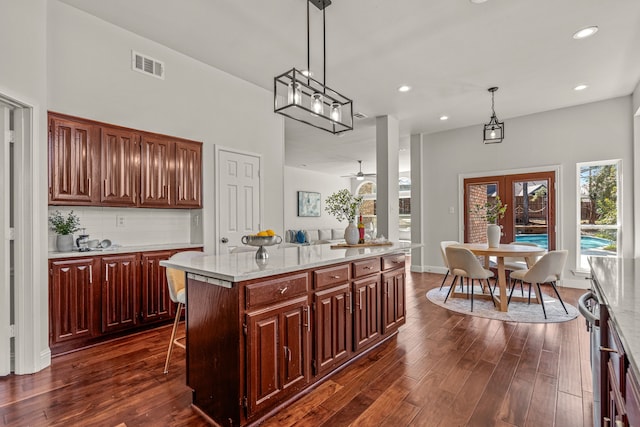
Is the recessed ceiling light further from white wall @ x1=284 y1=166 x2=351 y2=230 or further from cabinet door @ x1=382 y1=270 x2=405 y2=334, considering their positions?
white wall @ x1=284 y1=166 x2=351 y2=230

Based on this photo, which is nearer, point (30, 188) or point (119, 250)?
point (30, 188)

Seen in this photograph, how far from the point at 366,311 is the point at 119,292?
7.68 ft

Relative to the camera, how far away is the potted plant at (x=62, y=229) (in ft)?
9.41

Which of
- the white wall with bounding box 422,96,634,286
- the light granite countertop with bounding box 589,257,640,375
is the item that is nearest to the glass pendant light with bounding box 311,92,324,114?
the light granite countertop with bounding box 589,257,640,375

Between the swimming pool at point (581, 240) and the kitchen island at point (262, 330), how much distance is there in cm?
474

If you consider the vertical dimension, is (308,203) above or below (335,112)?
below

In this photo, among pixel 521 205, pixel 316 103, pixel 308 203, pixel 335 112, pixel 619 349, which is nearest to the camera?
pixel 619 349

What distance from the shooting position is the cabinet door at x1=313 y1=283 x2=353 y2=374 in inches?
85.4

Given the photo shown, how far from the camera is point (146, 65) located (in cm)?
338

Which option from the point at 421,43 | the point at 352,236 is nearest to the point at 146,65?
the point at 352,236

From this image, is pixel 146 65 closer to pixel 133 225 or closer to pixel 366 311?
pixel 133 225

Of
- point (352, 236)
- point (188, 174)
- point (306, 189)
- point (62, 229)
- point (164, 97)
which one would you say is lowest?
point (352, 236)

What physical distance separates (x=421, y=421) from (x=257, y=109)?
4.08 meters

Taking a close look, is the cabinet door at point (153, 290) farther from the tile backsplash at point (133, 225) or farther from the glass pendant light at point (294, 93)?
the glass pendant light at point (294, 93)
